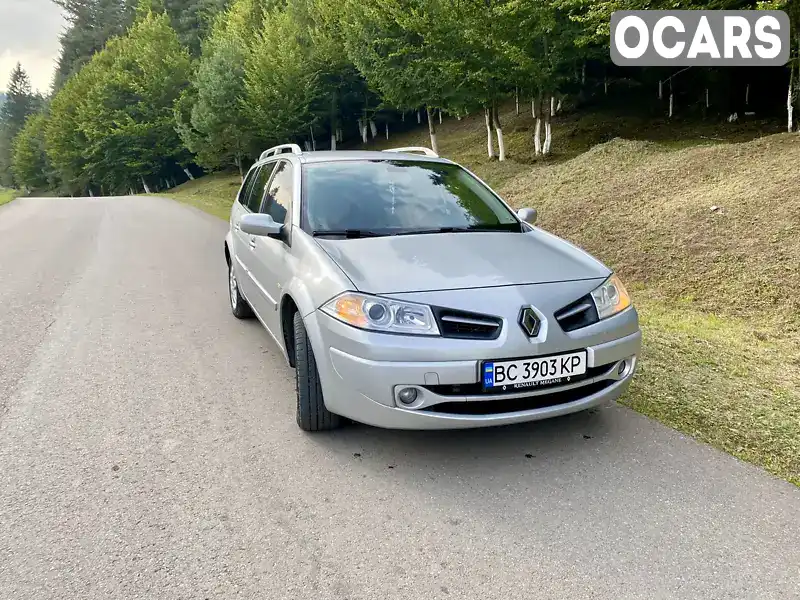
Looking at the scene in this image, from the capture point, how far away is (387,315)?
10.3ft

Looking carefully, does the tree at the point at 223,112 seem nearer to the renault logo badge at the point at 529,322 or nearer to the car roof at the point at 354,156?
the car roof at the point at 354,156

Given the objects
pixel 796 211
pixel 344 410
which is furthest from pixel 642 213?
pixel 344 410

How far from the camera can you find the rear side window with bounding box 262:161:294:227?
4.48 meters

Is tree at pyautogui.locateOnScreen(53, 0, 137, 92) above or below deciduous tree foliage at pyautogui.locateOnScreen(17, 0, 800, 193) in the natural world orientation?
above

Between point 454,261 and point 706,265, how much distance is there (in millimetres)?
4979

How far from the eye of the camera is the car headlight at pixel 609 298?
3.42 meters

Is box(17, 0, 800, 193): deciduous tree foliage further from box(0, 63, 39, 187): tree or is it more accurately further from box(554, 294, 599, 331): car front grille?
box(0, 63, 39, 187): tree

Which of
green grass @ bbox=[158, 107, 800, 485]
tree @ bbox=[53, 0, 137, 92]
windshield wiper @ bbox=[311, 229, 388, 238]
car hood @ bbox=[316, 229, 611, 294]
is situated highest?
tree @ bbox=[53, 0, 137, 92]

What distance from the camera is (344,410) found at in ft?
10.8

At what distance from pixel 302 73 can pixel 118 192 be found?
36.3 meters

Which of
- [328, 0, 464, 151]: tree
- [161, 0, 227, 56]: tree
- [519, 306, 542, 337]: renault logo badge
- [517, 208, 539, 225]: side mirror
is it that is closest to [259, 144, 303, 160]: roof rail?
[517, 208, 539, 225]: side mirror

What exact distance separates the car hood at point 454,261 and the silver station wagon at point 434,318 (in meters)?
0.01

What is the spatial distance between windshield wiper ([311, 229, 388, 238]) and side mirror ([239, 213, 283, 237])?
343 millimetres

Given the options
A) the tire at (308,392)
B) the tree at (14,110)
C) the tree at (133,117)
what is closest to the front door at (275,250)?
the tire at (308,392)
